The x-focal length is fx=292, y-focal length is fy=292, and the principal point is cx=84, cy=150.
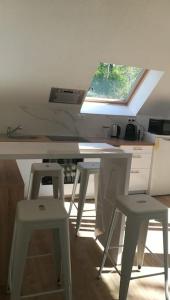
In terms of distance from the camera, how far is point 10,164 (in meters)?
2.58

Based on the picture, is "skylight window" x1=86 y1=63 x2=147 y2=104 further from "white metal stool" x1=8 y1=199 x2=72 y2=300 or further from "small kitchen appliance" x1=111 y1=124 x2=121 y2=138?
"white metal stool" x1=8 y1=199 x2=72 y2=300

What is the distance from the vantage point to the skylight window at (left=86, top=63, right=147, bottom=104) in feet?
14.9

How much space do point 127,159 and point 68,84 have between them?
6.32ft

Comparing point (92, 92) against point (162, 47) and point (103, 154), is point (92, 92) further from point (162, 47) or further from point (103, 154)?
point (103, 154)

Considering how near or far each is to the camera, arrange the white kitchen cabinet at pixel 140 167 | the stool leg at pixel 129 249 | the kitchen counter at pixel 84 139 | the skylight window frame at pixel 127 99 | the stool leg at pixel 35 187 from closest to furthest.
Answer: the stool leg at pixel 129 249, the stool leg at pixel 35 187, the kitchen counter at pixel 84 139, the white kitchen cabinet at pixel 140 167, the skylight window frame at pixel 127 99

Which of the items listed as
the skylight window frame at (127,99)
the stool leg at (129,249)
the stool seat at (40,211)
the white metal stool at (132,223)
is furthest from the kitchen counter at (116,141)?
the stool seat at (40,211)

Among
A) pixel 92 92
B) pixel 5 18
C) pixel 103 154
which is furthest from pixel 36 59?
pixel 103 154

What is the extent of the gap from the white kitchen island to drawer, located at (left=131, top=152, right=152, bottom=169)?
5.15ft

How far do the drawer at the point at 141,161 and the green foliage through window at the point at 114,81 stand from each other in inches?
45.0

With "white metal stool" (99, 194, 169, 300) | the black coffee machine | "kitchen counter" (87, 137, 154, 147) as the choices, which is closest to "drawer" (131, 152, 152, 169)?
"kitchen counter" (87, 137, 154, 147)

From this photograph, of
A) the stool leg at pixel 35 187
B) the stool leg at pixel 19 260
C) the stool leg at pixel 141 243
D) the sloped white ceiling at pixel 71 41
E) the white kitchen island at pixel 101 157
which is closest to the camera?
the stool leg at pixel 19 260

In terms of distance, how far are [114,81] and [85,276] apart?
3.18 meters

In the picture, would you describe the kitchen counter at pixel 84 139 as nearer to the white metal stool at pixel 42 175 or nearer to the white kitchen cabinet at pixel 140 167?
the white kitchen cabinet at pixel 140 167

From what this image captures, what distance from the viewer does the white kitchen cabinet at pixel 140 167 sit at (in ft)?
14.5
